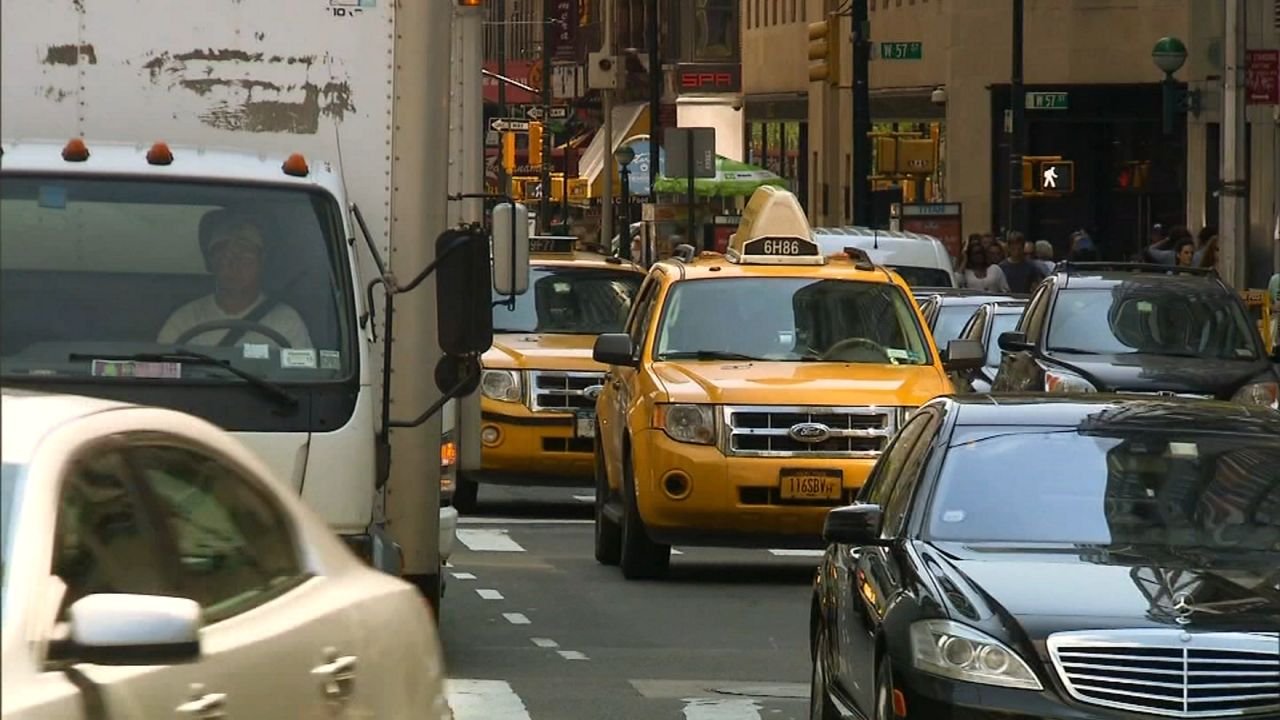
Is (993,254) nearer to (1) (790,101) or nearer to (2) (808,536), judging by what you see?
(2) (808,536)

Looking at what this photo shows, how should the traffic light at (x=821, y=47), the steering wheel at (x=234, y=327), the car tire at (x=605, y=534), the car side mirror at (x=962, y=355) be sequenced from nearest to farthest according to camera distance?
the steering wheel at (x=234, y=327)
the car side mirror at (x=962, y=355)
the car tire at (x=605, y=534)
the traffic light at (x=821, y=47)

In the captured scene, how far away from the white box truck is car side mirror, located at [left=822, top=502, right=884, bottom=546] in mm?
1308

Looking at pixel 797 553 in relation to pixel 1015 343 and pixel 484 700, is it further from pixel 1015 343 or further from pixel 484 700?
pixel 484 700

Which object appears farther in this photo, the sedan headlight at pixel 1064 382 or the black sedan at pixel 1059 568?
the sedan headlight at pixel 1064 382

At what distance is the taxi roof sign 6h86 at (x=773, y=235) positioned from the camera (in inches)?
727

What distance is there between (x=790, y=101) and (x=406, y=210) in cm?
6827

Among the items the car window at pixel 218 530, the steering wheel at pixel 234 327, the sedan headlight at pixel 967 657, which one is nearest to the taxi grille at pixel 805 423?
the steering wheel at pixel 234 327

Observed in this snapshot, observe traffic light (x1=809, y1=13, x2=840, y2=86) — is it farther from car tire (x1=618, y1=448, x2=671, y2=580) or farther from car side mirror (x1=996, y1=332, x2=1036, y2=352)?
car tire (x1=618, y1=448, x2=671, y2=580)

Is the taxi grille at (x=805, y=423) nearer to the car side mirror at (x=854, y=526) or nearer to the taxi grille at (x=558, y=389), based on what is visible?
the taxi grille at (x=558, y=389)

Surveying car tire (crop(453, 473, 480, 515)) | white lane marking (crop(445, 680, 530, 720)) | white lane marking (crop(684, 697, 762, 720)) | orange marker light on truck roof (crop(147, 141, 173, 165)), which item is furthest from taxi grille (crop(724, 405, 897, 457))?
orange marker light on truck roof (crop(147, 141, 173, 165))

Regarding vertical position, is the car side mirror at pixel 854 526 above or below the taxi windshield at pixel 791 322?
below

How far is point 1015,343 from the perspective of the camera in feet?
70.4

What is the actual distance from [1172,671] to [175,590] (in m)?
3.71

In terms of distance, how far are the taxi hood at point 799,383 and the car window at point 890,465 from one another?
5.62 metres
